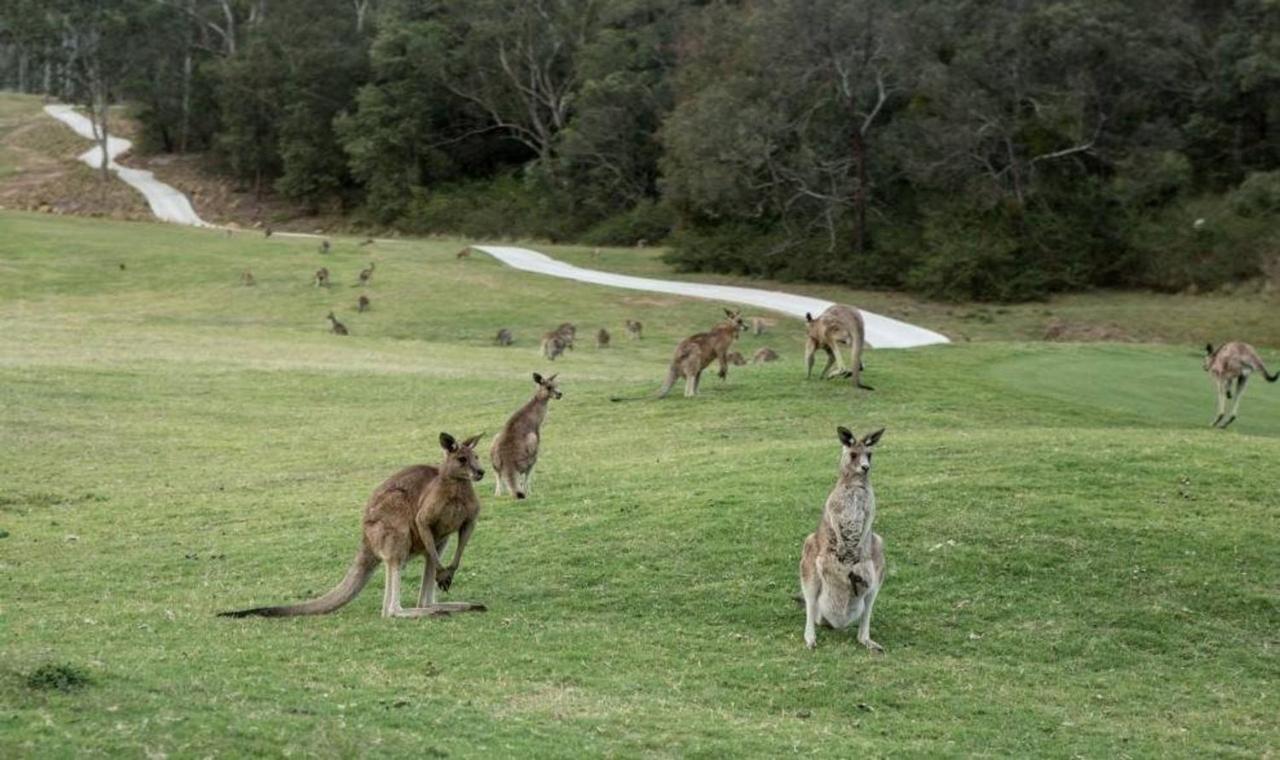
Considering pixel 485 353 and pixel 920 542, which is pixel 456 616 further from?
pixel 485 353

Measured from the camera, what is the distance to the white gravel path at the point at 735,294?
4025 cm

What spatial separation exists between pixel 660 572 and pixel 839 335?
11876 mm

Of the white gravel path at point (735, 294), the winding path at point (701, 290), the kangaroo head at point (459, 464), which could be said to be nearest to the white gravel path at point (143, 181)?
the winding path at point (701, 290)

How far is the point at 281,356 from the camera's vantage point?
107ft

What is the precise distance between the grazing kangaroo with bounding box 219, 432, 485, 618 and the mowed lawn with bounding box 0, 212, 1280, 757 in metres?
0.28

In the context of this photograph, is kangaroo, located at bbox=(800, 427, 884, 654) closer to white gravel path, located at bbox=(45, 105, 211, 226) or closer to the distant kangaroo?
the distant kangaroo

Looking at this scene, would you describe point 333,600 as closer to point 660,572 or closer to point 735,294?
point 660,572

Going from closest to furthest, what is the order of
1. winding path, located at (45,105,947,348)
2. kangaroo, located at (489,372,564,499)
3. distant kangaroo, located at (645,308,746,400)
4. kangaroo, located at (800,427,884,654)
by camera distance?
kangaroo, located at (800,427,884,654) → kangaroo, located at (489,372,564,499) → distant kangaroo, located at (645,308,746,400) → winding path, located at (45,105,947,348)

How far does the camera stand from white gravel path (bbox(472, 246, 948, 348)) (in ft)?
132

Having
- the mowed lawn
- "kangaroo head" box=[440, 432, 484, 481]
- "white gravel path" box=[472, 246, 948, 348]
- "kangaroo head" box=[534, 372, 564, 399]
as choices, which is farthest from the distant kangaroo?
"white gravel path" box=[472, 246, 948, 348]

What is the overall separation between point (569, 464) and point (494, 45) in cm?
6045

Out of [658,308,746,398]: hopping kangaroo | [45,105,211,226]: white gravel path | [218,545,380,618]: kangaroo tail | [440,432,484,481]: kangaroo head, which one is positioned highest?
[45,105,211,226]: white gravel path

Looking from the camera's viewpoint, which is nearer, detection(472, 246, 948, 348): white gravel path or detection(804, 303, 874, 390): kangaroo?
detection(804, 303, 874, 390): kangaroo

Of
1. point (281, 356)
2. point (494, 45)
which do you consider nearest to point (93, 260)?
point (281, 356)
